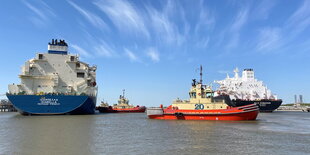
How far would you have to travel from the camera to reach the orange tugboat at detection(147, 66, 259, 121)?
2698cm

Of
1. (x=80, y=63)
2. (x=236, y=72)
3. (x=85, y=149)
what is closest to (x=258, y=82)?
(x=236, y=72)

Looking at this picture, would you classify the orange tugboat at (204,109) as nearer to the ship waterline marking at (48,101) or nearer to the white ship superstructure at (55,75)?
the ship waterline marking at (48,101)

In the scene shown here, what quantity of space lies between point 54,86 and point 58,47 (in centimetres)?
755

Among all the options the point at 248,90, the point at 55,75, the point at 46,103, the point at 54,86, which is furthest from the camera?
the point at 248,90

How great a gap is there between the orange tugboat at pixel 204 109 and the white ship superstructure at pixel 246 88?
39.4 m

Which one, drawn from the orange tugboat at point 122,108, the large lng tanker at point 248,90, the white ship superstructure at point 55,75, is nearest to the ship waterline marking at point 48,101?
the white ship superstructure at point 55,75

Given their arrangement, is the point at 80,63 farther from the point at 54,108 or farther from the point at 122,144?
the point at 122,144

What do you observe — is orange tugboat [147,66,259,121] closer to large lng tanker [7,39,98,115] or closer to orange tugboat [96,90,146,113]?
large lng tanker [7,39,98,115]

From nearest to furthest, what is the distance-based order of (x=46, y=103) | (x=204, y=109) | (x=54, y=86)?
(x=204, y=109), (x=46, y=103), (x=54, y=86)

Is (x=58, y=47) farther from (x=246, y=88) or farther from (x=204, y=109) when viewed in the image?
(x=246, y=88)

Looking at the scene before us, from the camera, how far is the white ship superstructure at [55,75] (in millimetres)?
37906

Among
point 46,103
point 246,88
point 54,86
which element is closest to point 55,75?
point 54,86

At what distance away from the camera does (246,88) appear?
2638 inches

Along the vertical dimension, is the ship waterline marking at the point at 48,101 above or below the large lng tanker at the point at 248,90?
below
